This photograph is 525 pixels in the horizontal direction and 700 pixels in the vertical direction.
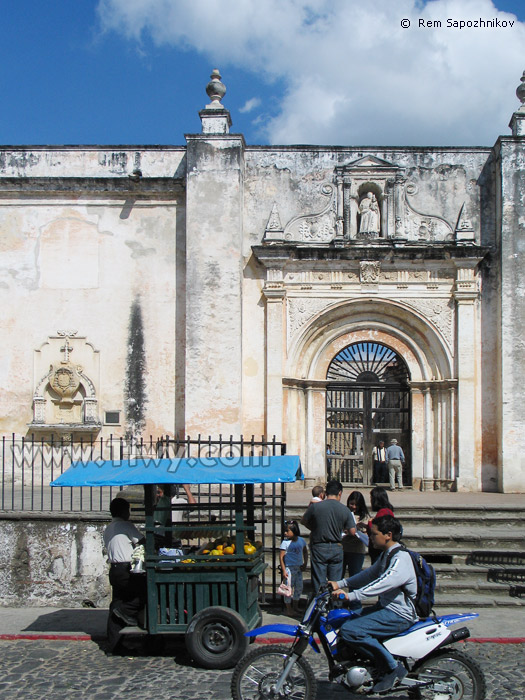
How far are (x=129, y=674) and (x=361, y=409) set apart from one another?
978 cm

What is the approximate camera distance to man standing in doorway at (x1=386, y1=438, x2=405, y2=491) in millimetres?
15117

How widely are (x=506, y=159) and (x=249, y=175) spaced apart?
502cm

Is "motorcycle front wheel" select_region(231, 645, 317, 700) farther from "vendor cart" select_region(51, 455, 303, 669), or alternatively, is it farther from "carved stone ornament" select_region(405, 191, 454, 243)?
"carved stone ornament" select_region(405, 191, 454, 243)

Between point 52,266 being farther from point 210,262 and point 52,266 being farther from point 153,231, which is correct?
point 210,262

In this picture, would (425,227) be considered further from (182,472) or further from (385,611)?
(385,611)

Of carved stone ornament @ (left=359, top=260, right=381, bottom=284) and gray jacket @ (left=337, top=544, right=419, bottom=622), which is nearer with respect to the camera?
gray jacket @ (left=337, top=544, right=419, bottom=622)

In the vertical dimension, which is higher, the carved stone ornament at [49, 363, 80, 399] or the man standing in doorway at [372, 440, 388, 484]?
the carved stone ornament at [49, 363, 80, 399]

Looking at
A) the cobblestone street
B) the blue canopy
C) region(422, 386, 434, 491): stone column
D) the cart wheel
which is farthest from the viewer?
region(422, 386, 434, 491): stone column

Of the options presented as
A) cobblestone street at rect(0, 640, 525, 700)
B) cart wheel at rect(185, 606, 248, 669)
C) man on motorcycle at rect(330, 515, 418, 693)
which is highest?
man on motorcycle at rect(330, 515, 418, 693)

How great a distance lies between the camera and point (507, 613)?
29.2 ft

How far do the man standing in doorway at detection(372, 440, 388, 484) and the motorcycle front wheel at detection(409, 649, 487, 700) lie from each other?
406 inches

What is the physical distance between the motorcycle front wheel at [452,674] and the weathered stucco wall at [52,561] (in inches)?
214

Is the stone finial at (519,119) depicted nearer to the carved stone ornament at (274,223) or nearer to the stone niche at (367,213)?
the stone niche at (367,213)

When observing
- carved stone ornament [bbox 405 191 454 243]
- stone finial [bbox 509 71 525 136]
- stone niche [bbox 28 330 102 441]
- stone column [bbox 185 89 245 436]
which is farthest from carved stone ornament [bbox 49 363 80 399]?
stone finial [bbox 509 71 525 136]
